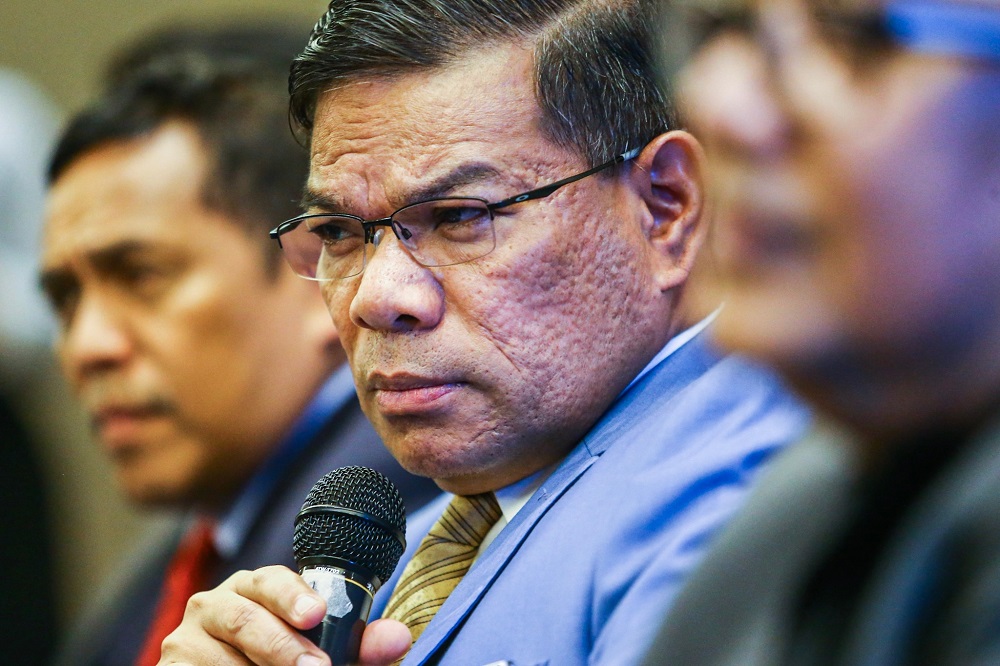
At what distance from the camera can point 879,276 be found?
3.00ft

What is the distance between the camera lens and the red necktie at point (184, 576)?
9.24 ft

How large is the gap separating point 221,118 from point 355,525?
1.87 m

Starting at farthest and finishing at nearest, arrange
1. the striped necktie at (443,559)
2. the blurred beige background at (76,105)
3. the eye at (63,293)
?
1. the blurred beige background at (76,105)
2. the eye at (63,293)
3. the striped necktie at (443,559)

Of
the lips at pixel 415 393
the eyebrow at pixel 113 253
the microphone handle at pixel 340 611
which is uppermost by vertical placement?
the lips at pixel 415 393

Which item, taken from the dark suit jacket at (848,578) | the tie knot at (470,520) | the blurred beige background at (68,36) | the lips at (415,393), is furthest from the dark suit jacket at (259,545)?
the blurred beige background at (68,36)

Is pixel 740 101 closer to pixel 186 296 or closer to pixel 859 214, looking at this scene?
pixel 859 214

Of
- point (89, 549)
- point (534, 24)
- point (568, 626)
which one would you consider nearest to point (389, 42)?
point (534, 24)

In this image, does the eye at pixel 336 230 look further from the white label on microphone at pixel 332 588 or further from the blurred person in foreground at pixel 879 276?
the blurred person in foreground at pixel 879 276

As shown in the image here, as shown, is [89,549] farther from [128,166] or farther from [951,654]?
Result: [951,654]

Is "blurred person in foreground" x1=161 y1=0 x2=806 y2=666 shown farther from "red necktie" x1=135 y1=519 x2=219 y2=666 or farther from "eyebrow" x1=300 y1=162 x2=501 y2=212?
"red necktie" x1=135 y1=519 x2=219 y2=666

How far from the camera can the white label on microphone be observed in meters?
1.45

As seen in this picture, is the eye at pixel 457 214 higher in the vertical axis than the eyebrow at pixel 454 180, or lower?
lower

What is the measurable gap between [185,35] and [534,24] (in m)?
2.09

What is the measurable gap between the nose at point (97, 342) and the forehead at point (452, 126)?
1.51 metres
